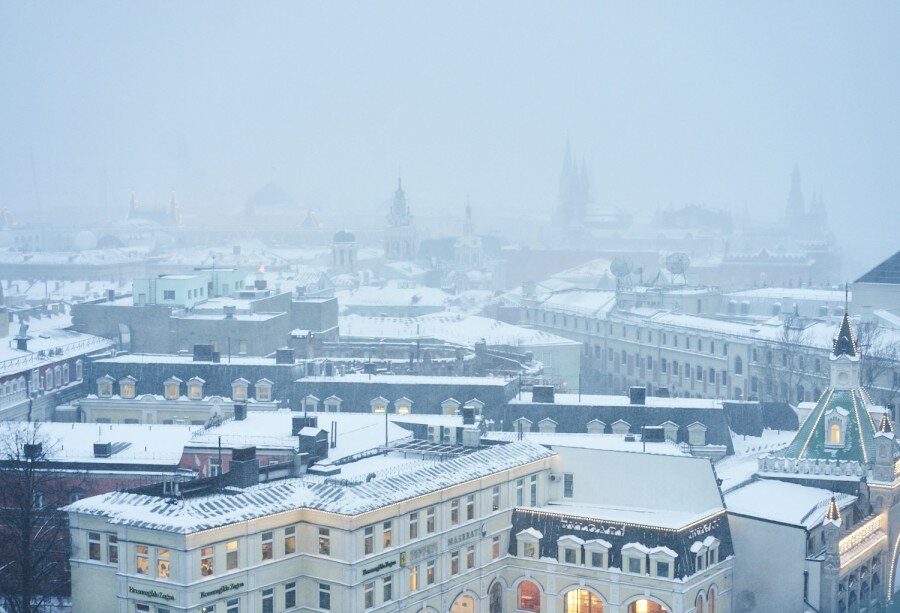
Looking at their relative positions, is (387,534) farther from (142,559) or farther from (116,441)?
(116,441)

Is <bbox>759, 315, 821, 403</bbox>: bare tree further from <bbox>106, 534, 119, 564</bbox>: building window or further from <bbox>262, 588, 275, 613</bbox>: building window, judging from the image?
<bbox>106, 534, 119, 564</bbox>: building window

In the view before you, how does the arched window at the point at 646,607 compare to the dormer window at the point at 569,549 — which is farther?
the dormer window at the point at 569,549

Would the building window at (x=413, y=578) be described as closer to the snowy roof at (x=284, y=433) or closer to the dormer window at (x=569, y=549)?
the dormer window at (x=569, y=549)

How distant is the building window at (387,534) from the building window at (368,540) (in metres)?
0.65

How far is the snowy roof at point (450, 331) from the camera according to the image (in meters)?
123

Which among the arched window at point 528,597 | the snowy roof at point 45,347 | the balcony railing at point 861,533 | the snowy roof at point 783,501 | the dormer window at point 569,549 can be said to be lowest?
the arched window at point 528,597

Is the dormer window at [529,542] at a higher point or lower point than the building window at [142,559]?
lower

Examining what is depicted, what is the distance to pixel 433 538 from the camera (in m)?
59.7

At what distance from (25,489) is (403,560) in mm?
17794

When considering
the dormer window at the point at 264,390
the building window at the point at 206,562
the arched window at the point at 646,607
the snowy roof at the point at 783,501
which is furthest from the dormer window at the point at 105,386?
the arched window at the point at 646,607

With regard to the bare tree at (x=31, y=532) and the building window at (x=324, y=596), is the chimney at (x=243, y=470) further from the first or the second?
the bare tree at (x=31, y=532)

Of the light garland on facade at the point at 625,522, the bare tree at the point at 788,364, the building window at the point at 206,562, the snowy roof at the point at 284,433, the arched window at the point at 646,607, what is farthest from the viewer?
the bare tree at the point at 788,364

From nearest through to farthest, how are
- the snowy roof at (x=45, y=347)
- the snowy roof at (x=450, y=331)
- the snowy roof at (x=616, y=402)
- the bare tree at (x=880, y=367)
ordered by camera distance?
1. the snowy roof at (x=616, y=402)
2. the snowy roof at (x=45, y=347)
3. the bare tree at (x=880, y=367)
4. the snowy roof at (x=450, y=331)

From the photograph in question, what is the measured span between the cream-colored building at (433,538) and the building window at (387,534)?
2.6 inches
